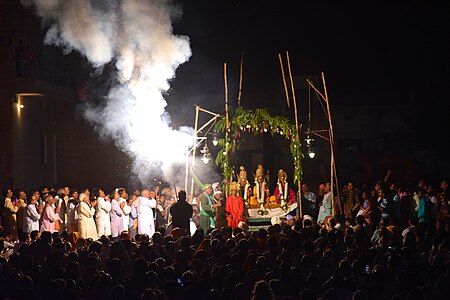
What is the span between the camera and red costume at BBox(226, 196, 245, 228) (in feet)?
62.1

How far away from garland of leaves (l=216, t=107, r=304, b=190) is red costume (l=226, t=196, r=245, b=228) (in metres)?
0.42

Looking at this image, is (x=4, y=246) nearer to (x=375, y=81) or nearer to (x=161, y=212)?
(x=161, y=212)

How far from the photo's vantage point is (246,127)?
19516 mm

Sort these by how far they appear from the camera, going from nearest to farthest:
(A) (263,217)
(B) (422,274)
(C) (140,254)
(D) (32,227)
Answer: (B) (422,274) → (C) (140,254) → (D) (32,227) → (A) (263,217)

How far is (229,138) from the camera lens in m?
19.2

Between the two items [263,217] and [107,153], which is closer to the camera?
[263,217]

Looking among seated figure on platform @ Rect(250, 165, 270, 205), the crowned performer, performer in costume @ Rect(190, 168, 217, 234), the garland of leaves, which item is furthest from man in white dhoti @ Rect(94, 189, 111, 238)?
the crowned performer

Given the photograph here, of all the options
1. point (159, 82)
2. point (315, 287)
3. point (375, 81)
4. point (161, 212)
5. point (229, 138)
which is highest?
point (375, 81)

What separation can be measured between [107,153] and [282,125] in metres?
10.9

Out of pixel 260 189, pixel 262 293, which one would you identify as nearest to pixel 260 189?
pixel 260 189

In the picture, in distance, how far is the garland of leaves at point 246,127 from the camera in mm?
19172

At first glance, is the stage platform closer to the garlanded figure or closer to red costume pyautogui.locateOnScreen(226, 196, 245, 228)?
the garlanded figure

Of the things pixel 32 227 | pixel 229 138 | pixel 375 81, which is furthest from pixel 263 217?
pixel 375 81

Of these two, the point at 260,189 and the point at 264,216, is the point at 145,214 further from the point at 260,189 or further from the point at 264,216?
the point at 260,189
